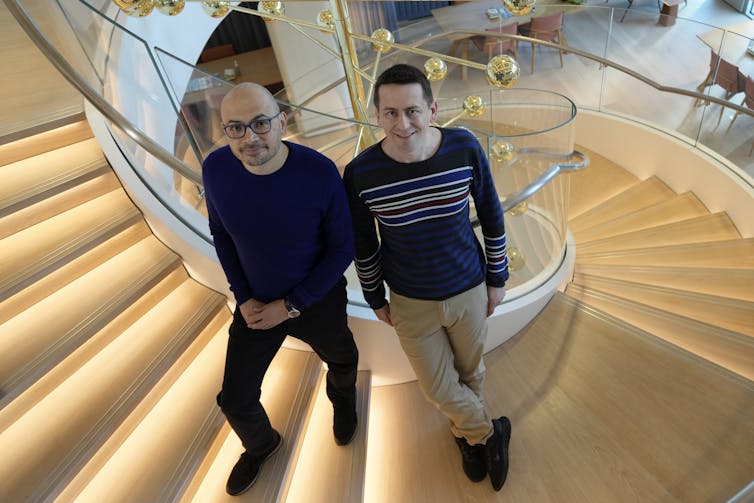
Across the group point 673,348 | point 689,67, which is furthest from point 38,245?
point 689,67

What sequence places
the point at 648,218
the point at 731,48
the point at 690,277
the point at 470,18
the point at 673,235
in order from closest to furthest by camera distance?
1. the point at 690,277
2. the point at 673,235
3. the point at 731,48
4. the point at 648,218
5. the point at 470,18

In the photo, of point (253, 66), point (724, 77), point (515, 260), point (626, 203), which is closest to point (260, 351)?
point (515, 260)

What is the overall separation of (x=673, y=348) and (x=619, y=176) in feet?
11.5

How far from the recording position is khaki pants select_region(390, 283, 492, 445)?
144cm

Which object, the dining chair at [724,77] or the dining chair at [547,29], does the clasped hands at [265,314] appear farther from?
the dining chair at [547,29]

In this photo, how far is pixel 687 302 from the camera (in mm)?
2791

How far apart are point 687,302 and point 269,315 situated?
102 inches

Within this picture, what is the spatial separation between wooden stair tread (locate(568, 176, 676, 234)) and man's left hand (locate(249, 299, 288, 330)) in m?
3.64

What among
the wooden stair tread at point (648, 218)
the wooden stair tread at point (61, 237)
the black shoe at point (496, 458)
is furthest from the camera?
the wooden stair tread at point (648, 218)

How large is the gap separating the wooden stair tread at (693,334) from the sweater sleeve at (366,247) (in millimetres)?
1667

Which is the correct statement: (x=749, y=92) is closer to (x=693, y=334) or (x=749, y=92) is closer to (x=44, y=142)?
(x=693, y=334)

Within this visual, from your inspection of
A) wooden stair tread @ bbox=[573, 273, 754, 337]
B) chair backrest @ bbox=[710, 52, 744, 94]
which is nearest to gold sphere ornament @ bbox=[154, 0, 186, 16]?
wooden stair tread @ bbox=[573, 273, 754, 337]

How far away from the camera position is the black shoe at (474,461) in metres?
1.73

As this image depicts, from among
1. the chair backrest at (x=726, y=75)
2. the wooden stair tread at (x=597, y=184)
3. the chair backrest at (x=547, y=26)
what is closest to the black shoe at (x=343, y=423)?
the wooden stair tread at (x=597, y=184)
